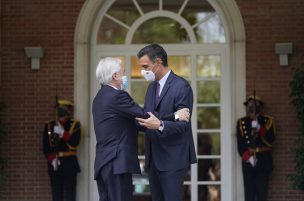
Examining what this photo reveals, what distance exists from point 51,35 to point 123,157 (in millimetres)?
5664

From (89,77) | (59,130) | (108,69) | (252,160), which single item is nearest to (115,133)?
(108,69)

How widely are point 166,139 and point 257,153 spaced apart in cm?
486

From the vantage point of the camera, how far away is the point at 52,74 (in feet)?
35.1

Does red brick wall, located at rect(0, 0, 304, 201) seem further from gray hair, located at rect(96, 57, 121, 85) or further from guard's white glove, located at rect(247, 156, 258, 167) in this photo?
gray hair, located at rect(96, 57, 121, 85)

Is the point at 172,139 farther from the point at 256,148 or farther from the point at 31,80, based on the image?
the point at 31,80

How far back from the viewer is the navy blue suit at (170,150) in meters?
5.45

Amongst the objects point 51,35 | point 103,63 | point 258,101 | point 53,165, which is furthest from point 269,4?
point 103,63

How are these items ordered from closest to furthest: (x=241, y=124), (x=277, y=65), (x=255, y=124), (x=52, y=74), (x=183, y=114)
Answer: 1. (x=183, y=114)
2. (x=255, y=124)
3. (x=241, y=124)
4. (x=277, y=65)
5. (x=52, y=74)

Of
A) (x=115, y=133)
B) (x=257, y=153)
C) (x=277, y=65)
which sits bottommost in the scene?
(x=257, y=153)

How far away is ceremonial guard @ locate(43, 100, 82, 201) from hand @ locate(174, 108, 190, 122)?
5029 mm

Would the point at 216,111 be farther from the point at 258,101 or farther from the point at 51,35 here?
the point at 51,35

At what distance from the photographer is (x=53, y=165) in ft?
33.4

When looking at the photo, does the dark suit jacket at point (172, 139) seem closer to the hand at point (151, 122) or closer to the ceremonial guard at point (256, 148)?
the hand at point (151, 122)

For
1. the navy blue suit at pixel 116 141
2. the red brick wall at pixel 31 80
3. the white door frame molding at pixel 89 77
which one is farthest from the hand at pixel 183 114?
the red brick wall at pixel 31 80
